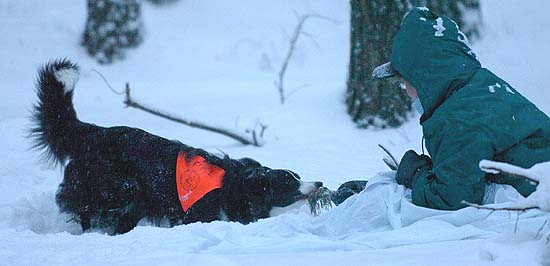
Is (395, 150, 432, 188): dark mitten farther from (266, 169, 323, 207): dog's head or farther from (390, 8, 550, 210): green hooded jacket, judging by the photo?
(266, 169, 323, 207): dog's head

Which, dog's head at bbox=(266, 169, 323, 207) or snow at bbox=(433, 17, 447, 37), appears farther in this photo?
dog's head at bbox=(266, 169, 323, 207)

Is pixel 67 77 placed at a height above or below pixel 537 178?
above

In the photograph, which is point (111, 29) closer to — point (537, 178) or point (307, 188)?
point (307, 188)

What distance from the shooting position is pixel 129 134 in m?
4.11

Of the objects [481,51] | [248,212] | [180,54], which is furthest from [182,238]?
[180,54]

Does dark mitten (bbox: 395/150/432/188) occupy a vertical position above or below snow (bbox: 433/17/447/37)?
below

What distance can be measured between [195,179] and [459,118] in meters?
1.68

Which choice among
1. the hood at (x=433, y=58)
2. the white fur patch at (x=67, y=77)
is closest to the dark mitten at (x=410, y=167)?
the hood at (x=433, y=58)

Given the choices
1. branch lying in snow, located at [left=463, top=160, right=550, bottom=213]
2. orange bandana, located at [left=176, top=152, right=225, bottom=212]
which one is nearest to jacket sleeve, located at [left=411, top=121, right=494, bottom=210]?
branch lying in snow, located at [left=463, top=160, right=550, bottom=213]

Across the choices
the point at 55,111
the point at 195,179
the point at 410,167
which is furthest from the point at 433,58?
the point at 55,111

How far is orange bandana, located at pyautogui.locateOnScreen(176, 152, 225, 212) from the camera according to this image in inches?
150

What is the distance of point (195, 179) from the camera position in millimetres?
3822

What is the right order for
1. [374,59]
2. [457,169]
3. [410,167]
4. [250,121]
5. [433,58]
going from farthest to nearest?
[250,121] → [374,59] → [410,167] → [433,58] → [457,169]

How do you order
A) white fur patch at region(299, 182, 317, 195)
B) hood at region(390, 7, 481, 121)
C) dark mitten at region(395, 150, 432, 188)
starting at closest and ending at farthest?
hood at region(390, 7, 481, 121) < dark mitten at region(395, 150, 432, 188) < white fur patch at region(299, 182, 317, 195)
